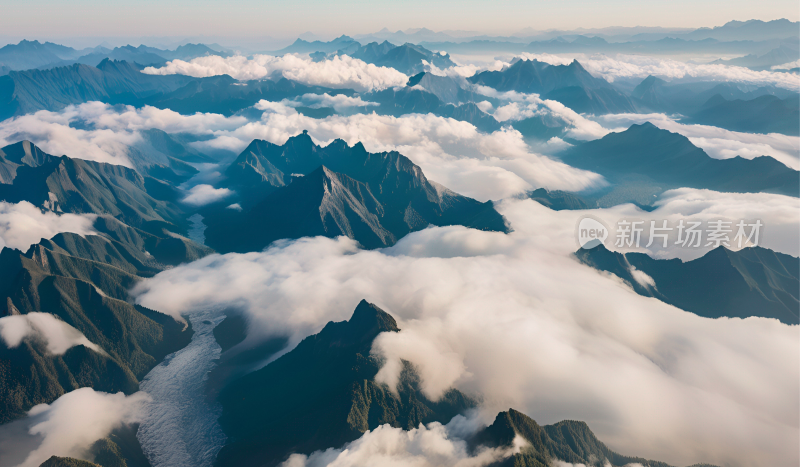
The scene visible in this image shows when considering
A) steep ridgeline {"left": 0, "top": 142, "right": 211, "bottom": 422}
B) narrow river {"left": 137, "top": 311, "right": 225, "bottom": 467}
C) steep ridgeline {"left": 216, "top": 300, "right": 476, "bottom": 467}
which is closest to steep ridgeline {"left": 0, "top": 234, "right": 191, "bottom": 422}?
steep ridgeline {"left": 0, "top": 142, "right": 211, "bottom": 422}

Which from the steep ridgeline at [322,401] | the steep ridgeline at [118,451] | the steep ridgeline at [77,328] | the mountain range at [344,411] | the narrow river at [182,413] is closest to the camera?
the mountain range at [344,411]

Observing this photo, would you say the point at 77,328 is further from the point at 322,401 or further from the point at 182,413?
the point at 322,401

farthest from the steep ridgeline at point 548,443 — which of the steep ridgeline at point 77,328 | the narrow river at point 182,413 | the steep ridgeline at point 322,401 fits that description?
the steep ridgeline at point 77,328

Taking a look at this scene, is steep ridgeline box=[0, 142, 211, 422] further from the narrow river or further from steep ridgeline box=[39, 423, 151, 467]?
steep ridgeline box=[39, 423, 151, 467]

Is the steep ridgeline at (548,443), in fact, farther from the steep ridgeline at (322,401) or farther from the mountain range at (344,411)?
the steep ridgeline at (322,401)

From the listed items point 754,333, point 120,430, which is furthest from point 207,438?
point 754,333

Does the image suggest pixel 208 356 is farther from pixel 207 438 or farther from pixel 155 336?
pixel 207 438

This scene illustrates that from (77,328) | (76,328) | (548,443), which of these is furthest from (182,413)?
(548,443)
